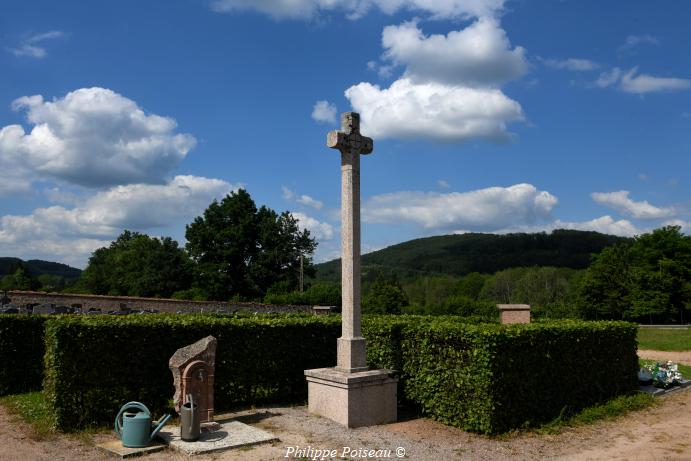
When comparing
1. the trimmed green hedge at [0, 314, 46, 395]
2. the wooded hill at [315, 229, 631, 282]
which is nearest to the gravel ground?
the trimmed green hedge at [0, 314, 46, 395]

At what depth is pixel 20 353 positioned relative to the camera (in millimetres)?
10492

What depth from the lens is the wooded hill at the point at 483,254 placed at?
97.7 m

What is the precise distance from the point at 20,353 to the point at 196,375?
518cm

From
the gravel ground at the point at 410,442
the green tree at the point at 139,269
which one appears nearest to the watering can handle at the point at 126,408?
the gravel ground at the point at 410,442

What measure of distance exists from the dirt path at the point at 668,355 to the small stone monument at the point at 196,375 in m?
14.6

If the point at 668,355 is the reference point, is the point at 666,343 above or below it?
above

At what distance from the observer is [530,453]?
7.05 m

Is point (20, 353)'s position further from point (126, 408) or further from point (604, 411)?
point (604, 411)

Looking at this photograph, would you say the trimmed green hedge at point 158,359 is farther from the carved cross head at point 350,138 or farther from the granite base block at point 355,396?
the carved cross head at point 350,138

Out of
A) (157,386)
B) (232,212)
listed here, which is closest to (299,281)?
(232,212)

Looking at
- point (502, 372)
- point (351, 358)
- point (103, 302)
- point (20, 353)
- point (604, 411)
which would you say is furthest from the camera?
point (103, 302)

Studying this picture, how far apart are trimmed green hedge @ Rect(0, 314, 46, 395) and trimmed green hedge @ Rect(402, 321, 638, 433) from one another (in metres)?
7.18

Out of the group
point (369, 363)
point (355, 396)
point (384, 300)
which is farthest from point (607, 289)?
point (355, 396)

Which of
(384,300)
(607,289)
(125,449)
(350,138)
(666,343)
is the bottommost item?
(666,343)
